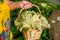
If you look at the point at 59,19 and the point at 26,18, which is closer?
the point at 26,18

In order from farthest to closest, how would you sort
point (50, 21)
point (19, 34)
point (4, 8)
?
point (50, 21) → point (19, 34) → point (4, 8)

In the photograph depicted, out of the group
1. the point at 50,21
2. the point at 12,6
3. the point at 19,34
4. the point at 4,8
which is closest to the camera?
the point at 4,8

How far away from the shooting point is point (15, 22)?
6.36ft

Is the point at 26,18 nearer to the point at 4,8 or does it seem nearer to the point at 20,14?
the point at 20,14

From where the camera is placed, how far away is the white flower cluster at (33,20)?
6.25 feet

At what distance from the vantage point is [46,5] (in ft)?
7.79

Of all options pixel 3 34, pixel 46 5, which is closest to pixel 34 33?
pixel 3 34

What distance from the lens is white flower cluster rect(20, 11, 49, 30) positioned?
1.90 metres

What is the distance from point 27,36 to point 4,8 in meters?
0.43

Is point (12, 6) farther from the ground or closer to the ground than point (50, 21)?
farther from the ground

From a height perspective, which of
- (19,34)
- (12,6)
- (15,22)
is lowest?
(19,34)

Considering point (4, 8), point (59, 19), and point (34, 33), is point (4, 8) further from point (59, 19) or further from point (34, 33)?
point (59, 19)

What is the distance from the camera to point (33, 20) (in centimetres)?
192

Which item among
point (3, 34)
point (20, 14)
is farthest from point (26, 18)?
point (3, 34)
